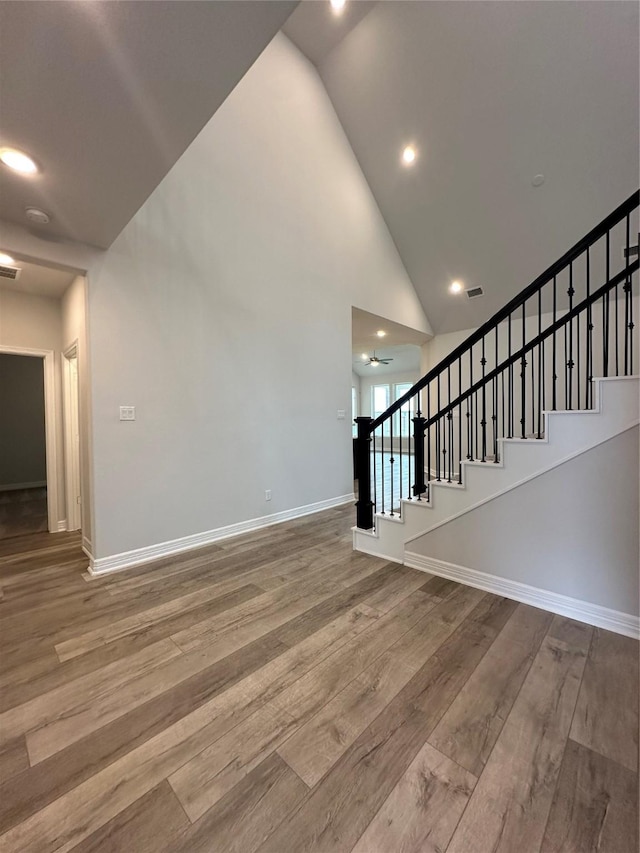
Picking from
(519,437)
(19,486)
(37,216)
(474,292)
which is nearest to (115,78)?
(37,216)

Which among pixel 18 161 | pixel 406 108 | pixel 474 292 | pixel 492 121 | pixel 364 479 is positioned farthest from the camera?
pixel 474 292

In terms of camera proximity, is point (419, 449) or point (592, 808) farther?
point (419, 449)

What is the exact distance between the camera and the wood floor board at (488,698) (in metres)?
1.32

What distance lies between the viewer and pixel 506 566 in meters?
2.44

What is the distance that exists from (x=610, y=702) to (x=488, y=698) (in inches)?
21.0

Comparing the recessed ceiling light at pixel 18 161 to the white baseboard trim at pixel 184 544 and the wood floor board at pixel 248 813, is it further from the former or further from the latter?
the wood floor board at pixel 248 813

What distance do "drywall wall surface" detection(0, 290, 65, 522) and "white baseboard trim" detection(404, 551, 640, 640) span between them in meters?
4.24

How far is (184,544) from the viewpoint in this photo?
11.2 feet

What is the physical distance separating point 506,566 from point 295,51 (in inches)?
266

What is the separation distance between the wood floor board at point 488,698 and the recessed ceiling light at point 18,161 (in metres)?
3.40

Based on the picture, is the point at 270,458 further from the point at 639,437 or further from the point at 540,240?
the point at 540,240

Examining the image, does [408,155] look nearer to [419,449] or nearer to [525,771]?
[419,449]

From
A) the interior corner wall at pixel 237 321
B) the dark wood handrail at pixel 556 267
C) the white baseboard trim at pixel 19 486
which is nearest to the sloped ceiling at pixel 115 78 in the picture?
the interior corner wall at pixel 237 321

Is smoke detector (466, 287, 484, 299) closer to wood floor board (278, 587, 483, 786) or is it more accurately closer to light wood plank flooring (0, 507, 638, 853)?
light wood plank flooring (0, 507, 638, 853)
